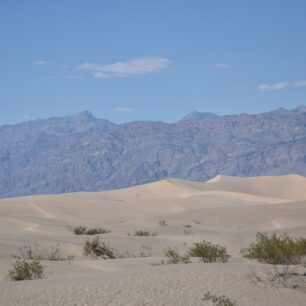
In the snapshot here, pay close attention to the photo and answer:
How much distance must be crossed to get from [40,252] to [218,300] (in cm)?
868

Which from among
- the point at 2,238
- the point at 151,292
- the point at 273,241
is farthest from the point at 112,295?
the point at 2,238

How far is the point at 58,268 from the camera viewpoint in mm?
10195

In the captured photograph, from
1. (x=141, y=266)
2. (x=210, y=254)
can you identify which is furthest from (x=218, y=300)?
(x=210, y=254)

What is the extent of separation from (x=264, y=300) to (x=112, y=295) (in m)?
1.82

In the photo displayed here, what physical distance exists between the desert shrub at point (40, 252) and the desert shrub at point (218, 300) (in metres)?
6.88

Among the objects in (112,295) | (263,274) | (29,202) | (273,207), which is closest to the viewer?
(112,295)

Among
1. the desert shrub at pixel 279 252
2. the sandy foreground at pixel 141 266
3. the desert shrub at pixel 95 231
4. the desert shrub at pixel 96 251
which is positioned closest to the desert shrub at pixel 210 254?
the sandy foreground at pixel 141 266

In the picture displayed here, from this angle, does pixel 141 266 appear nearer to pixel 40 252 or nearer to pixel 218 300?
pixel 218 300

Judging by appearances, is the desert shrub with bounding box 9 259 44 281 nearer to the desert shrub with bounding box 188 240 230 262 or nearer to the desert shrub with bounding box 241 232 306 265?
the desert shrub with bounding box 188 240 230 262

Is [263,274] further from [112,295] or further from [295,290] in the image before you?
[112,295]

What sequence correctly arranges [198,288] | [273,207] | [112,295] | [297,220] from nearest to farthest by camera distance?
[112,295], [198,288], [297,220], [273,207]

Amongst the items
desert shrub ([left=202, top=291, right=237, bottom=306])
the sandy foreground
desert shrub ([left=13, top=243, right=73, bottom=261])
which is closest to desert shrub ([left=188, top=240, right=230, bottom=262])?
the sandy foreground

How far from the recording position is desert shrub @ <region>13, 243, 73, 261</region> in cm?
1362

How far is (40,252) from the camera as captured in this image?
1472 centimetres
